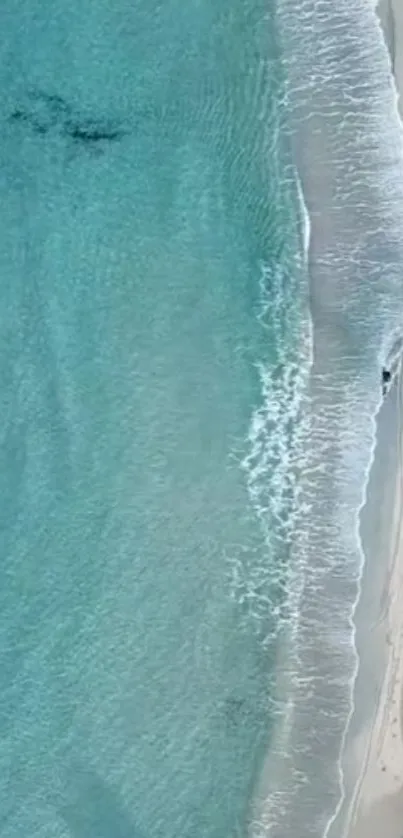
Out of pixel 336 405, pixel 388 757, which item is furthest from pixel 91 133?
pixel 388 757

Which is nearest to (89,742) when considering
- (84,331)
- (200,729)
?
(200,729)

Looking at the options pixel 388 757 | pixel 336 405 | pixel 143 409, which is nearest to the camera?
pixel 388 757

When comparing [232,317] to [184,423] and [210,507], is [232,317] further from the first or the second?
[210,507]

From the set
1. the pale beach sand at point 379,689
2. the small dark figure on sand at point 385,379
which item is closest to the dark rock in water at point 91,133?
the small dark figure on sand at point 385,379

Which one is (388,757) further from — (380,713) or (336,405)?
(336,405)

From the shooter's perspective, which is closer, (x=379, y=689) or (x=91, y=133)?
(x=379, y=689)
